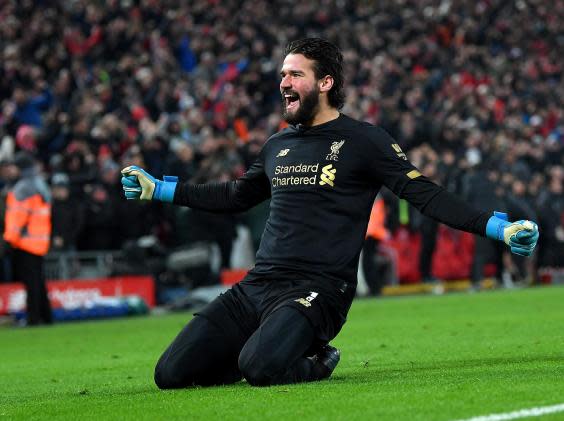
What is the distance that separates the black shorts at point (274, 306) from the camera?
786 centimetres

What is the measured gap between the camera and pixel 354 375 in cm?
839

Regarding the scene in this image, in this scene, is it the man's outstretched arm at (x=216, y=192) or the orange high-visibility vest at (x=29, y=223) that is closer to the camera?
the man's outstretched arm at (x=216, y=192)

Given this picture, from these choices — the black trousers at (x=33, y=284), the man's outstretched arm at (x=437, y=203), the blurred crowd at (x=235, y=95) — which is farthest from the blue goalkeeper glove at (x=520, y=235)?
the blurred crowd at (x=235, y=95)

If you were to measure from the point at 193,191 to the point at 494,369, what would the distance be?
2317 millimetres

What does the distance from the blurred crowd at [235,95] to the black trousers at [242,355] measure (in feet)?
37.5

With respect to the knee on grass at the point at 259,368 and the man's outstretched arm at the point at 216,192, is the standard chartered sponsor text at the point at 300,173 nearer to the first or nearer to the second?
the man's outstretched arm at the point at 216,192

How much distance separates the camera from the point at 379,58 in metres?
31.7

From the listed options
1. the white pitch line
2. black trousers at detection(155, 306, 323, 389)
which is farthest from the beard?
the white pitch line

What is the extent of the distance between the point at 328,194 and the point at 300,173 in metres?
0.23

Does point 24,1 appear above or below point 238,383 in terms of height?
above

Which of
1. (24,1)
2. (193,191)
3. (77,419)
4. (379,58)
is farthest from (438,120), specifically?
(77,419)

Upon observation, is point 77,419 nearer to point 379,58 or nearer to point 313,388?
point 313,388

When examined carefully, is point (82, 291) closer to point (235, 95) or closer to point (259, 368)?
point (235, 95)

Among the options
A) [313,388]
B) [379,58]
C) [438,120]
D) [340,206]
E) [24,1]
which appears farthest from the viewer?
[379,58]
